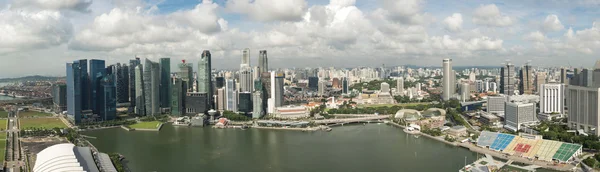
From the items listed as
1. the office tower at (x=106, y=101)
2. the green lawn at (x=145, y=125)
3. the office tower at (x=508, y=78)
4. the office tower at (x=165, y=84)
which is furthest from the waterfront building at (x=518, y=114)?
the office tower at (x=106, y=101)

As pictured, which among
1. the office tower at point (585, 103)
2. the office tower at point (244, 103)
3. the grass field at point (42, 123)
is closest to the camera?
the office tower at point (585, 103)

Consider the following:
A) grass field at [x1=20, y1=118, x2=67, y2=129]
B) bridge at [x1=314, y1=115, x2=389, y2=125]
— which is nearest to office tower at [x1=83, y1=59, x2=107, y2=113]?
grass field at [x1=20, y1=118, x2=67, y2=129]

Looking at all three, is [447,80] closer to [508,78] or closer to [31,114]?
[508,78]

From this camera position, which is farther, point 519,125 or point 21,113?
point 21,113

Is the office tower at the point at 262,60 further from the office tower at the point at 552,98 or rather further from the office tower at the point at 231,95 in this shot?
the office tower at the point at 552,98

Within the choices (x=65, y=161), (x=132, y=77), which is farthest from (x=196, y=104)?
(x=65, y=161)

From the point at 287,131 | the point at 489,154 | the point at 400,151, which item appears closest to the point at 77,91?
the point at 287,131

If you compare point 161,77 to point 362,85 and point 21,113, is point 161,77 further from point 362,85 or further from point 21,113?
point 362,85
